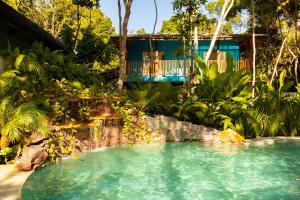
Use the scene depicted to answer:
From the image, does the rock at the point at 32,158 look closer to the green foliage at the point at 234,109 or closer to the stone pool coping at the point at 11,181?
the stone pool coping at the point at 11,181

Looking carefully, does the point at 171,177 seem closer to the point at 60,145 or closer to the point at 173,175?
the point at 173,175

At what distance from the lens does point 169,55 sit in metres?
22.2

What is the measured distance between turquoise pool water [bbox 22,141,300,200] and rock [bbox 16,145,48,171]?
21 centimetres

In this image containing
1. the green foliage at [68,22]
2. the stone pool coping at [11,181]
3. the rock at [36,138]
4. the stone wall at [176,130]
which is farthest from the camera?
the green foliage at [68,22]

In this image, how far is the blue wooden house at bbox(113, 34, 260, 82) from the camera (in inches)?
738

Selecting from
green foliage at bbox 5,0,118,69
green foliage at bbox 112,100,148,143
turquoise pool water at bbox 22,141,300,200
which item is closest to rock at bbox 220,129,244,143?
turquoise pool water at bbox 22,141,300,200

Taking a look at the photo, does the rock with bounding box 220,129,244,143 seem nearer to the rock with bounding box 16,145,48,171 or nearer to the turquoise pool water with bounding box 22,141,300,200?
the turquoise pool water with bounding box 22,141,300,200

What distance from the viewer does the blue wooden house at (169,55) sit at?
61.5 ft

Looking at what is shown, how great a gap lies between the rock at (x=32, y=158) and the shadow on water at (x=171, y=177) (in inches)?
103

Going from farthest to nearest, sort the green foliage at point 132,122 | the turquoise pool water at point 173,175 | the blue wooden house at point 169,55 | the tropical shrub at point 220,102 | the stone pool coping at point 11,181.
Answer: the blue wooden house at point 169,55 < the tropical shrub at point 220,102 < the green foliage at point 132,122 < the turquoise pool water at point 173,175 < the stone pool coping at point 11,181

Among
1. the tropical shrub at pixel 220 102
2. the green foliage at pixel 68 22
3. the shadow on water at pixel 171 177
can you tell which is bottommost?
the shadow on water at pixel 171 177

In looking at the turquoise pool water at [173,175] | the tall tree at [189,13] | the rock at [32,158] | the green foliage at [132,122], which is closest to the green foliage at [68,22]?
the tall tree at [189,13]

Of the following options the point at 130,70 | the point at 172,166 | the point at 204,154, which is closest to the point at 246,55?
the point at 130,70

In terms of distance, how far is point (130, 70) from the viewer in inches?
742
